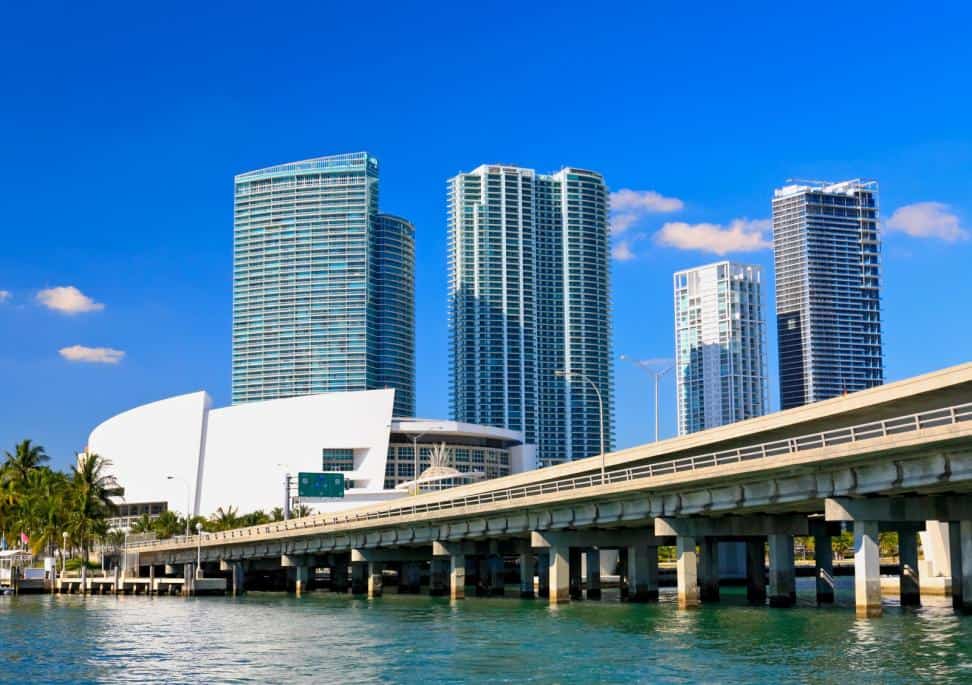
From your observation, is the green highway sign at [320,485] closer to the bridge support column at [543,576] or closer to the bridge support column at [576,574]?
the bridge support column at [576,574]

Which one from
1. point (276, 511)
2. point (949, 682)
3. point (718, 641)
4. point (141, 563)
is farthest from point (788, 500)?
point (276, 511)

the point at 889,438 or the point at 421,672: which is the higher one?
the point at 889,438

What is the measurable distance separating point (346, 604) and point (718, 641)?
1844 inches

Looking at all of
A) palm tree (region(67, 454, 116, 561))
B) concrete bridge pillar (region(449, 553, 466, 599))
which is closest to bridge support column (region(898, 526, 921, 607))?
concrete bridge pillar (region(449, 553, 466, 599))

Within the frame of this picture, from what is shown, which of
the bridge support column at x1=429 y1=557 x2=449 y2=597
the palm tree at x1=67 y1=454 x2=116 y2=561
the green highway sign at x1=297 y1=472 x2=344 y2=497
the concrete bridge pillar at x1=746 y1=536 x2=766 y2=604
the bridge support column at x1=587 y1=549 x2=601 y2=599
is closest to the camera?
the concrete bridge pillar at x1=746 y1=536 x2=766 y2=604

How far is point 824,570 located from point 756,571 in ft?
22.0

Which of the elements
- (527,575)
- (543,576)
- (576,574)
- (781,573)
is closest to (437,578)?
(543,576)

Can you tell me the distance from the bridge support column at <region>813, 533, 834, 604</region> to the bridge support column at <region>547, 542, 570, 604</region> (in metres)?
16.1

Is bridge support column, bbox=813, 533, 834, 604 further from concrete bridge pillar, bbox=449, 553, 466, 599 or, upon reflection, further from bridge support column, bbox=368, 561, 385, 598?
bridge support column, bbox=368, 561, 385, 598

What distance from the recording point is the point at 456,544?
96.7 metres

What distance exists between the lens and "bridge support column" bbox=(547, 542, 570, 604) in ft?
278

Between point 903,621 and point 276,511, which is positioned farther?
point 276,511

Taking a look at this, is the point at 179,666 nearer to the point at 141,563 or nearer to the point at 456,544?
the point at 456,544

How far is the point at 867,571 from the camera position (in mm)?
59656
